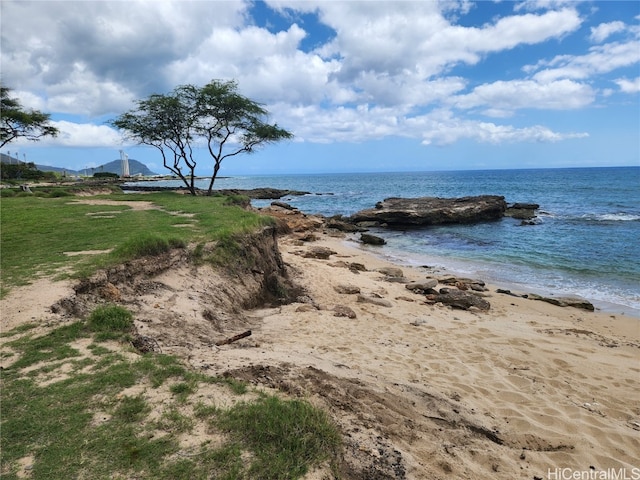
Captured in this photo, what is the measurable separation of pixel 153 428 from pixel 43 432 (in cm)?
95

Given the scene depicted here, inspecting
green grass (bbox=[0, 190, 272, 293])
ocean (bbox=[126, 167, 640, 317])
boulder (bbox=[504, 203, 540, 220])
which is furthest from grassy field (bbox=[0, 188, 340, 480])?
boulder (bbox=[504, 203, 540, 220])

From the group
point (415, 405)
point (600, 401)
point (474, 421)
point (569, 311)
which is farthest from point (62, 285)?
point (569, 311)

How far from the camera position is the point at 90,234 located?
10852mm

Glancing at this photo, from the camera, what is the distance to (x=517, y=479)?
3.81 m

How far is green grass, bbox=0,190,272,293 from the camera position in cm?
800

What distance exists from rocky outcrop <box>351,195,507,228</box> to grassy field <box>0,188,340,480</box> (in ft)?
98.8

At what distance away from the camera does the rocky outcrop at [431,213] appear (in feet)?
112

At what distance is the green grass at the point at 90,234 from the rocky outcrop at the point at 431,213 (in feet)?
68.8

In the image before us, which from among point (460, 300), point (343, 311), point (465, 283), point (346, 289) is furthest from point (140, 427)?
point (465, 283)

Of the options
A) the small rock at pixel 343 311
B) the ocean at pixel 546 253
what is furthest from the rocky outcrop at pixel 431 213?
the small rock at pixel 343 311

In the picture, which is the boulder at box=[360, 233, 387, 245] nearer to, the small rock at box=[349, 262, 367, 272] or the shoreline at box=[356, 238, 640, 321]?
the shoreline at box=[356, 238, 640, 321]

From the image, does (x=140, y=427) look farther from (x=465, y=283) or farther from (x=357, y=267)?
(x=357, y=267)

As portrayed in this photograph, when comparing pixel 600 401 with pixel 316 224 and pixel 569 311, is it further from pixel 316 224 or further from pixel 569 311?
pixel 316 224

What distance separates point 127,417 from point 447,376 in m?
5.10
